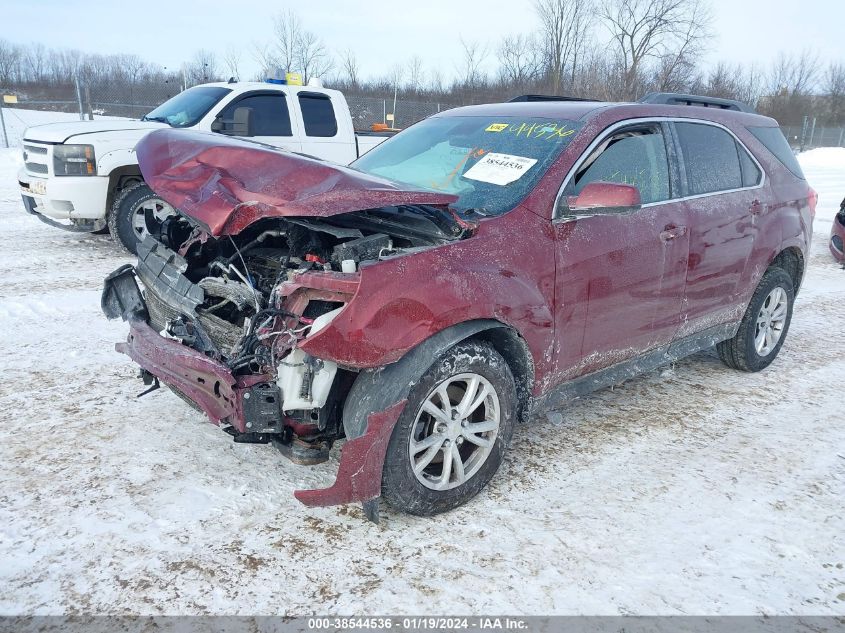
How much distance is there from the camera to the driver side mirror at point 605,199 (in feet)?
10.0

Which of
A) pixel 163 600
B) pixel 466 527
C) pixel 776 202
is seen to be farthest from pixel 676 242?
pixel 163 600

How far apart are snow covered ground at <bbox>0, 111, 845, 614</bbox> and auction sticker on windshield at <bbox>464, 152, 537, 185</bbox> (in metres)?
1.49

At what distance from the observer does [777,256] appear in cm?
478

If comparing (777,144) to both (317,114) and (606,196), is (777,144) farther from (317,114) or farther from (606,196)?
(317,114)

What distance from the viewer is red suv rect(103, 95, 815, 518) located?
265 centimetres

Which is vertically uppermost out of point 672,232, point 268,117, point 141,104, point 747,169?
point 141,104

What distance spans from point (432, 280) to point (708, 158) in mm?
2500

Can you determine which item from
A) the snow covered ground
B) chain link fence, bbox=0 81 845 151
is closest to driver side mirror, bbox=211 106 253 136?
the snow covered ground

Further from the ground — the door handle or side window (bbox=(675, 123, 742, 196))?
side window (bbox=(675, 123, 742, 196))

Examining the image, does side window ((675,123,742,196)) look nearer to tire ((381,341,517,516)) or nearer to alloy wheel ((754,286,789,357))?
alloy wheel ((754,286,789,357))

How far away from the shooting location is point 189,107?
8.20 metres

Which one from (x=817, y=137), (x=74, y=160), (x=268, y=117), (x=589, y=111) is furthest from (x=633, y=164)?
(x=817, y=137)

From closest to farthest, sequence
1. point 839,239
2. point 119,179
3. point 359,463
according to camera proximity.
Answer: point 359,463 < point 119,179 < point 839,239

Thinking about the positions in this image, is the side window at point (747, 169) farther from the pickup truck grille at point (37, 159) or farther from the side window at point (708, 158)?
the pickup truck grille at point (37, 159)
